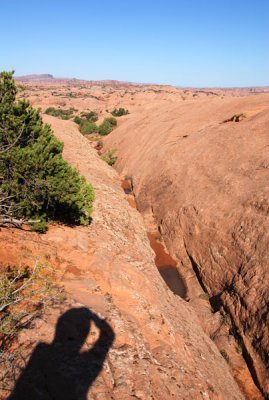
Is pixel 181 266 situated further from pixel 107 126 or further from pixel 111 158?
pixel 107 126

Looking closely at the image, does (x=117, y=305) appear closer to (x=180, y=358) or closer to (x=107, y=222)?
(x=180, y=358)

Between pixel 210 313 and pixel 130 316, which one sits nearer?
pixel 130 316

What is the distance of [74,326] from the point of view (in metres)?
7.07

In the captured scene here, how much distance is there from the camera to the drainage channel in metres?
13.0

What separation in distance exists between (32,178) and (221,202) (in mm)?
8540

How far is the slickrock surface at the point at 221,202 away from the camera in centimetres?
1006

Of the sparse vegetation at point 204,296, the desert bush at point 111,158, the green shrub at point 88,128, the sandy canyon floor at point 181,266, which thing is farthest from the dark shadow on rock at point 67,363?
the green shrub at point 88,128

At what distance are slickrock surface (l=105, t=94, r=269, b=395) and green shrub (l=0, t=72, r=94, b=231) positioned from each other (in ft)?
18.1

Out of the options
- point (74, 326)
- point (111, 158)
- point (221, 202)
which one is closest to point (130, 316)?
point (74, 326)

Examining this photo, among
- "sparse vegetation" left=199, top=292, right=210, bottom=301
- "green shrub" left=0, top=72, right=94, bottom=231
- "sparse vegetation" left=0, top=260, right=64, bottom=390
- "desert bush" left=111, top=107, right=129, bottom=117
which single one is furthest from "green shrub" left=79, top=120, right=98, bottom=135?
"sparse vegetation" left=0, top=260, right=64, bottom=390

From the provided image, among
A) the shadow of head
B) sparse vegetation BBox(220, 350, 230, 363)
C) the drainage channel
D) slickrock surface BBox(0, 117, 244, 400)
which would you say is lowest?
sparse vegetation BBox(220, 350, 230, 363)

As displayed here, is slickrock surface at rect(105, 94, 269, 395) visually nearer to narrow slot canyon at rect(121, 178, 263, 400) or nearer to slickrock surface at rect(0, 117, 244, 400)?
narrow slot canyon at rect(121, 178, 263, 400)

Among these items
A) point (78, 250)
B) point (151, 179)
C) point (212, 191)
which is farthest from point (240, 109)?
point (78, 250)

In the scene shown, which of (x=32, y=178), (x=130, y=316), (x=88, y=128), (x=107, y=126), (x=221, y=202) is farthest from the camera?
(x=88, y=128)
